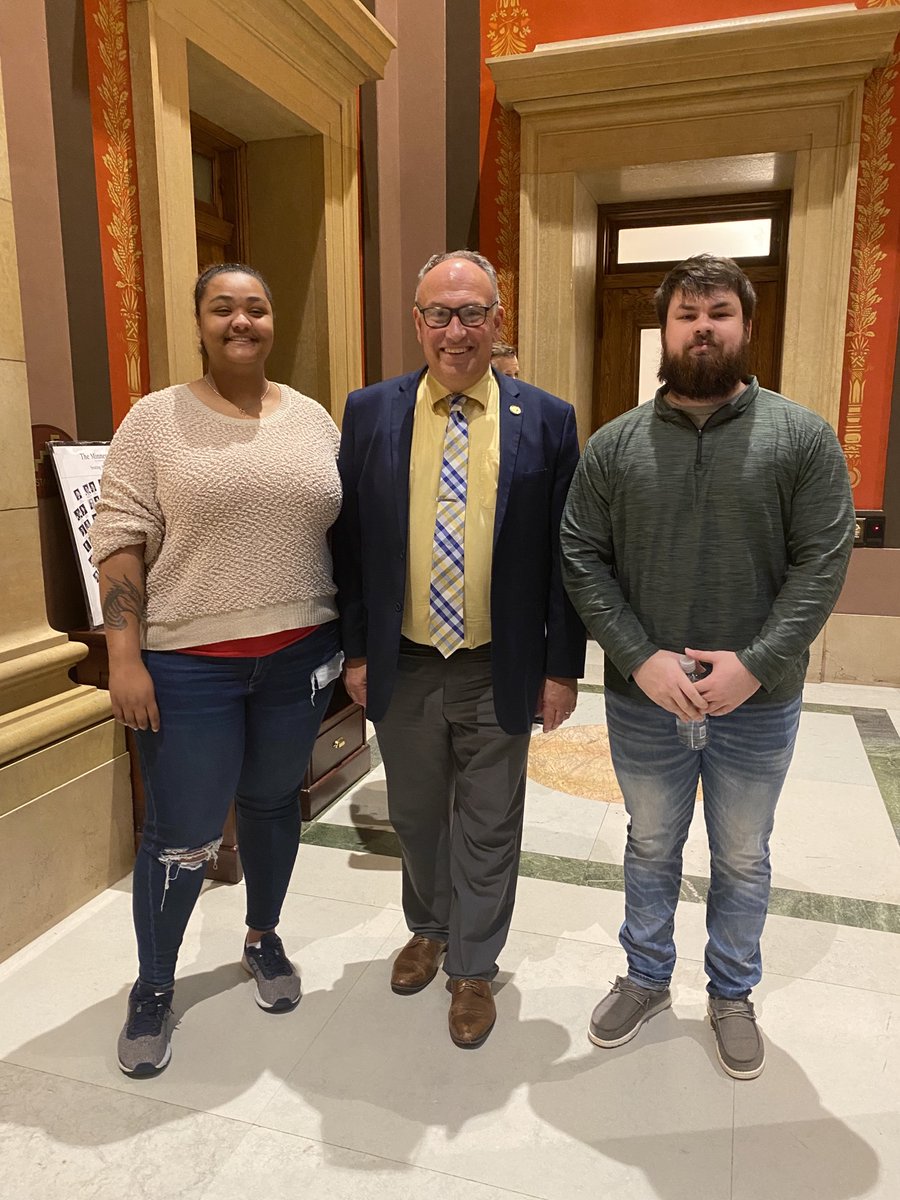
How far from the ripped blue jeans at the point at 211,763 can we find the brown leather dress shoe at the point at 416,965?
1.42 feet

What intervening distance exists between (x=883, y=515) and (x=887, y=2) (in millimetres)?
2617

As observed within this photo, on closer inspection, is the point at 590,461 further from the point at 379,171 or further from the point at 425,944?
the point at 379,171

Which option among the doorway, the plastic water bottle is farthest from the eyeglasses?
the doorway

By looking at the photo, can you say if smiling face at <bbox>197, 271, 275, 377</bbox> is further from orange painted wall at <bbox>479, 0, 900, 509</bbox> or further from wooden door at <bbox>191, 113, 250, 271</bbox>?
orange painted wall at <bbox>479, 0, 900, 509</bbox>

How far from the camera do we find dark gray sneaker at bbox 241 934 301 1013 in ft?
6.93

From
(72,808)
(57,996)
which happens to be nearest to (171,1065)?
(57,996)

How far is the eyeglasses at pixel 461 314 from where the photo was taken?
1797mm

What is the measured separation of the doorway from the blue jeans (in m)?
4.00

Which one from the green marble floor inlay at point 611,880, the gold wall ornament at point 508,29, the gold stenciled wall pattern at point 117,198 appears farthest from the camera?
the gold wall ornament at point 508,29

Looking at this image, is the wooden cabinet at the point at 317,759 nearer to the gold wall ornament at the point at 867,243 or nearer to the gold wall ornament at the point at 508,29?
the gold wall ornament at the point at 867,243

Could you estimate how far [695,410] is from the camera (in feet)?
5.65

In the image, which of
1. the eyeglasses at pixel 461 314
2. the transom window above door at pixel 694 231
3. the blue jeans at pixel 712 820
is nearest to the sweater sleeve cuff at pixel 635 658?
the blue jeans at pixel 712 820

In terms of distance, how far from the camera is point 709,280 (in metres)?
1.64

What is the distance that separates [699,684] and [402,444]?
79 cm
